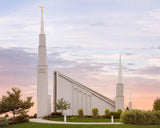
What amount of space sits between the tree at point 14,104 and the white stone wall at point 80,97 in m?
7.98

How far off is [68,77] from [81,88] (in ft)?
7.42

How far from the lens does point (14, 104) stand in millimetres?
29078

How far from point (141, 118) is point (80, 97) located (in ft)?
48.9

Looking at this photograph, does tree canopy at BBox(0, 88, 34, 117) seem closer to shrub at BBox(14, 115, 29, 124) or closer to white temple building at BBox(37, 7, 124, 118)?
shrub at BBox(14, 115, 29, 124)

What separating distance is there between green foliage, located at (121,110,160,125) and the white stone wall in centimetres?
1359

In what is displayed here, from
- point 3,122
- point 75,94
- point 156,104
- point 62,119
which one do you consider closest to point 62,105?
point 75,94

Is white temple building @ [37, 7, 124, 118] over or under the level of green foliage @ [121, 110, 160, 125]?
over

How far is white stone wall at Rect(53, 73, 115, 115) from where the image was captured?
37312 mm

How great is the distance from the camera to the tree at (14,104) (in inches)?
1145

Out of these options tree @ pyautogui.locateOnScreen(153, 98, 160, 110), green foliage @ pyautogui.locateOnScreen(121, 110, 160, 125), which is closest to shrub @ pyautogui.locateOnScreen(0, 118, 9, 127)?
green foliage @ pyautogui.locateOnScreen(121, 110, 160, 125)

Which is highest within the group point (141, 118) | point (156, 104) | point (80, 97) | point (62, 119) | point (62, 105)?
point (80, 97)

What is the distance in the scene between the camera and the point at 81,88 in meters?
37.6

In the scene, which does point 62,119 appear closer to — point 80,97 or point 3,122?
point 3,122

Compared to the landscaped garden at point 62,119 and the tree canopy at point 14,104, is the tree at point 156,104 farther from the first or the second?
the tree canopy at point 14,104
